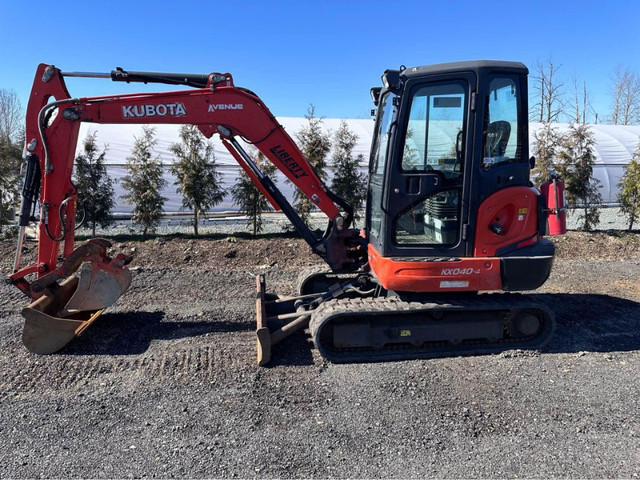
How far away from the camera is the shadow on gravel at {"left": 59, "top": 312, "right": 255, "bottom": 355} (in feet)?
16.0

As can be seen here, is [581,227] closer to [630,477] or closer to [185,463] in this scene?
[630,477]

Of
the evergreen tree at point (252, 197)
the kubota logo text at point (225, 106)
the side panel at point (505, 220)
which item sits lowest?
the side panel at point (505, 220)

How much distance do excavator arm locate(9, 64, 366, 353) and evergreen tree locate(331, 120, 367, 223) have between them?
646 cm

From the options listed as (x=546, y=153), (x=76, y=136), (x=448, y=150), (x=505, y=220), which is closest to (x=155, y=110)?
(x=76, y=136)

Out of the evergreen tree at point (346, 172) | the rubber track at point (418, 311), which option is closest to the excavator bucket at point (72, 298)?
the rubber track at point (418, 311)

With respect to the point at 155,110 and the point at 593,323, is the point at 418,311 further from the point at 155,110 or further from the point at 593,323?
the point at 155,110

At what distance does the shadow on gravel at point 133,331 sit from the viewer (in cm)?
486

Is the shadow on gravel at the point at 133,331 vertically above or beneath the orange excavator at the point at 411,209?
beneath

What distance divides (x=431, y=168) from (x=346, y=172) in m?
7.06

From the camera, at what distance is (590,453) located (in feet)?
10.4

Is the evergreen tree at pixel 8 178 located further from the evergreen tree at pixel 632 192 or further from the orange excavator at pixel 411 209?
the evergreen tree at pixel 632 192

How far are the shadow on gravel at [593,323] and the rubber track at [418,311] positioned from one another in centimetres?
35

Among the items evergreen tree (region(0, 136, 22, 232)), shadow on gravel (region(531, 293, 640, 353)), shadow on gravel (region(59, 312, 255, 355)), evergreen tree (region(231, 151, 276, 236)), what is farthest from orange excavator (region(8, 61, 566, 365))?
evergreen tree (region(0, 136, 22, 232))

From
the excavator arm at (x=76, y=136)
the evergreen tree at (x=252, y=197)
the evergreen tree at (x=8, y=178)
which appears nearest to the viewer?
the excavator arm at (x=76, y=136)
